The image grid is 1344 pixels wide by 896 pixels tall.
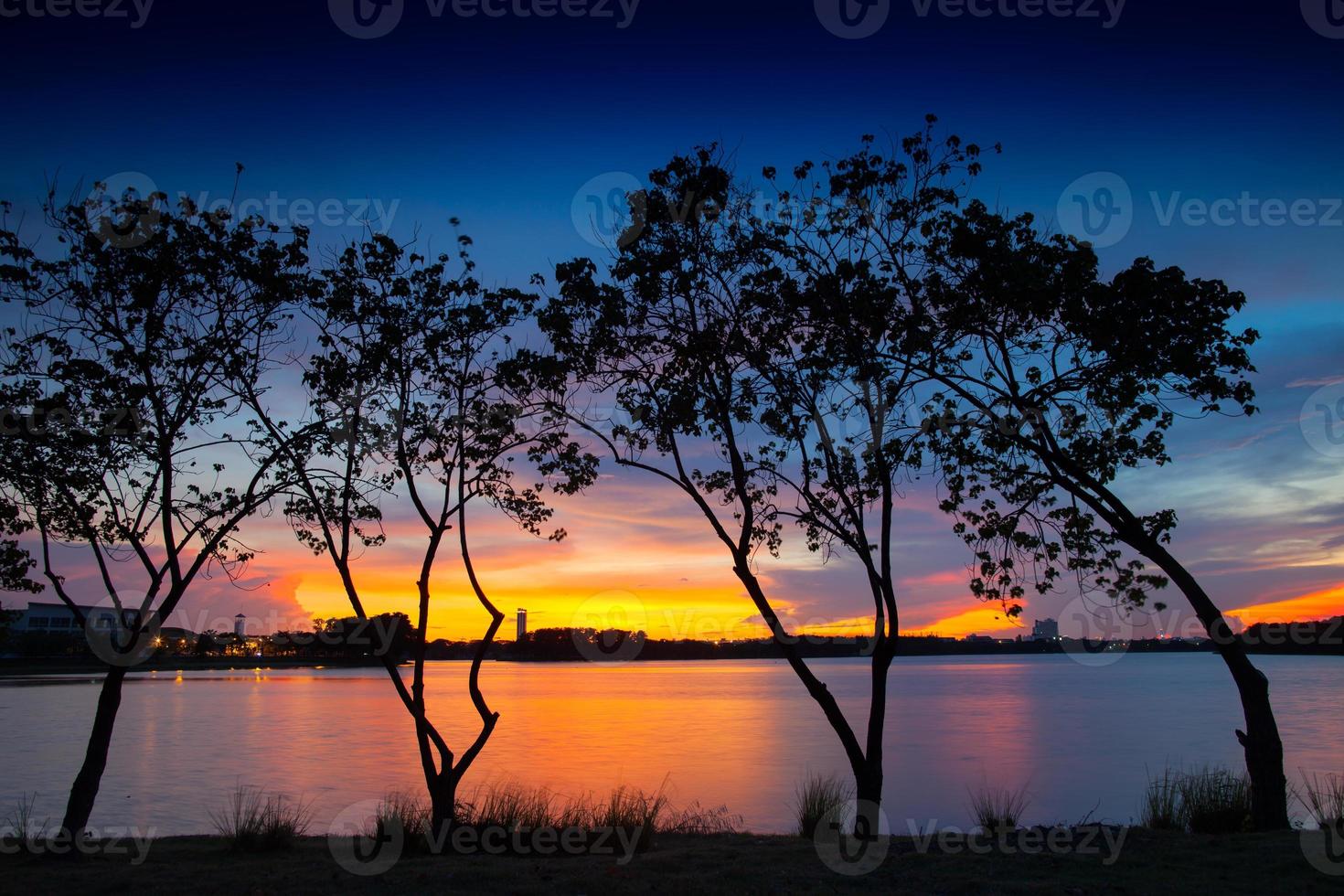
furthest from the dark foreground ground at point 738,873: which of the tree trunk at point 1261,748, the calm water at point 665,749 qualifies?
the calm water at point 665,749

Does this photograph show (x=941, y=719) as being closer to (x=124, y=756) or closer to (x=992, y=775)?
(x=992, y=775)

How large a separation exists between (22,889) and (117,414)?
6.71m

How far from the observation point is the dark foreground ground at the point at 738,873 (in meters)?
9.81

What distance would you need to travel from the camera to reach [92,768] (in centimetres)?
1338

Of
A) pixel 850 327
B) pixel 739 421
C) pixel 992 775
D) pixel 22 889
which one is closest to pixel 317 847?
pixel 22 889

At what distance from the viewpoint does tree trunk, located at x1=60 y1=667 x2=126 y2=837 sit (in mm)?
12977

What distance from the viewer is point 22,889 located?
1024 centimetres

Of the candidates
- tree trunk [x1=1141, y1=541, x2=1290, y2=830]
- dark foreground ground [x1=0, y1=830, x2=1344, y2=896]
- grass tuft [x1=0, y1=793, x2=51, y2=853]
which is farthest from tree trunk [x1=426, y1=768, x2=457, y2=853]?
tree trunk [x1=1141, y1=541, x2=1290, y2=830]

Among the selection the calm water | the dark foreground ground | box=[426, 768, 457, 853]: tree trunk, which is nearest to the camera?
the dark foreground ground

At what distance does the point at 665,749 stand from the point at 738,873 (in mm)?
39698

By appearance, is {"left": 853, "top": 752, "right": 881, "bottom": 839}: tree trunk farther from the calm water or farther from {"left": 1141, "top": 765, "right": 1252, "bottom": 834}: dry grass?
the calm water

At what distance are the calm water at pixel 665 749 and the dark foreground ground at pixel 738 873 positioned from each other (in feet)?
43.4

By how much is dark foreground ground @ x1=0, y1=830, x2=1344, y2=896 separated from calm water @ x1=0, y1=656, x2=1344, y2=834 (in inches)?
520

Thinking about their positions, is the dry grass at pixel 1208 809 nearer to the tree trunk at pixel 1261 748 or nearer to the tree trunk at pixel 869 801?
the tree trunk at pixel 1261 748
